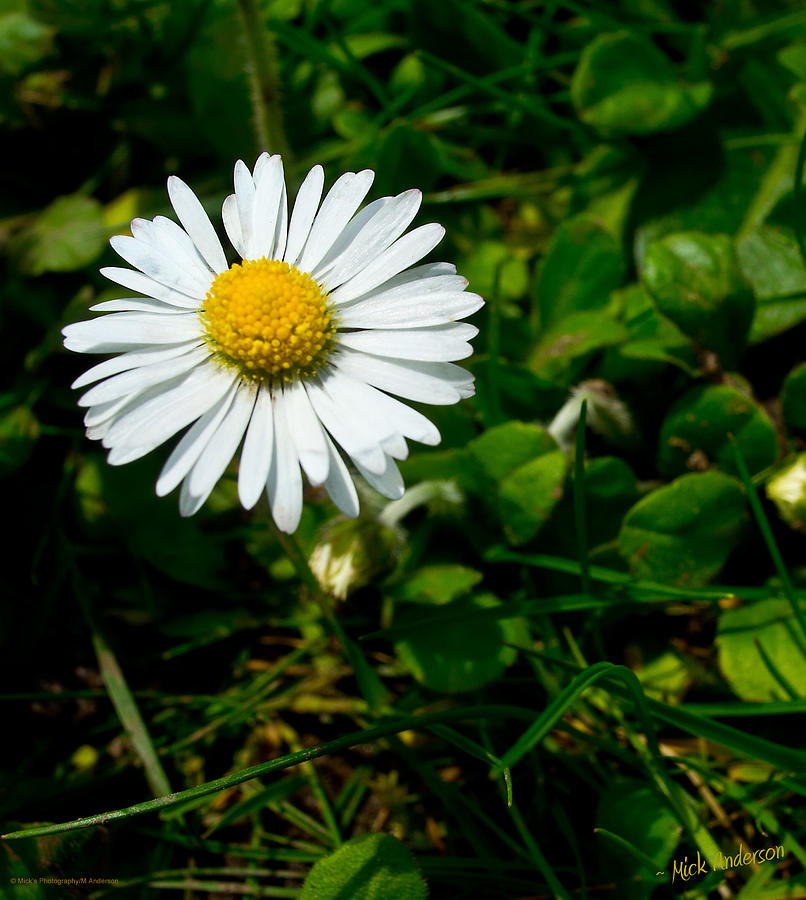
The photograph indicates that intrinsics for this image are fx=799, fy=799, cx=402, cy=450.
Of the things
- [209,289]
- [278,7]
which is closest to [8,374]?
[209,289]

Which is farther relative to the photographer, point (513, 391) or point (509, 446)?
point (513, 391)

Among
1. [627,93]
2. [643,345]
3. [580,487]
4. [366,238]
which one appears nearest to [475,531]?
[580,487]

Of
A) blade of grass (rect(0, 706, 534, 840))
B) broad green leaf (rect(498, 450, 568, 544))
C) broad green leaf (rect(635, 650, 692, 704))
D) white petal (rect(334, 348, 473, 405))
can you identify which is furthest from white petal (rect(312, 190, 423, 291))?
broad green leaf (rect(635, 650, 692, 704))

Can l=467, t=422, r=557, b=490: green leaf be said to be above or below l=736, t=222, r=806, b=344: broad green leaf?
below

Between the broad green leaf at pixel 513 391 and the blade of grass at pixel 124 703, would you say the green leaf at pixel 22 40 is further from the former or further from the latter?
the broad green leaf at pixel 513 391

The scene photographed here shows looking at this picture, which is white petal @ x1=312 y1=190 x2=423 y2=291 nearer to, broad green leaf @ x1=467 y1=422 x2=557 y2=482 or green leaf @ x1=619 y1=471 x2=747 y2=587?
broad green leaf @ x1=467 y1=422 x2=557 y2=482
